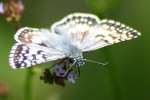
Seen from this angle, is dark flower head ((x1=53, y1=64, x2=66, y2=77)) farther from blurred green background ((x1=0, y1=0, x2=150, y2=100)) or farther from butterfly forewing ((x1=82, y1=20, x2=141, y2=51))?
blurred green background ((x1=0, y1=0, x2=150, y2=100))

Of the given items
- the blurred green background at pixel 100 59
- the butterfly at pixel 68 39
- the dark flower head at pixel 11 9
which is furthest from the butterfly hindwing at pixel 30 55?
the blurred green background at pixel 100 59

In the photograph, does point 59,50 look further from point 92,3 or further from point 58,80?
point 92,3

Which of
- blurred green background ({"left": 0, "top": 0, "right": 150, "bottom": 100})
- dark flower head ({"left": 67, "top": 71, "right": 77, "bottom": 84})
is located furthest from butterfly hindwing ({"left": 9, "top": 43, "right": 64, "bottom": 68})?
blurred green background ({"left": 0, "top": 0, "right": 150, "bottom": 100})

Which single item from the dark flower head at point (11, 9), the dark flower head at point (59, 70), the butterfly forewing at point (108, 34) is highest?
the dark flower head at point (11, 9)

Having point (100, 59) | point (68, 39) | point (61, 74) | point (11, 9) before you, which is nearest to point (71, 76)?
point (61, 74)

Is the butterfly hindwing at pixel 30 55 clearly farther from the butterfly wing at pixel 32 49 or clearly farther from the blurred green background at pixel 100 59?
the blurred green background at pixel 100 59

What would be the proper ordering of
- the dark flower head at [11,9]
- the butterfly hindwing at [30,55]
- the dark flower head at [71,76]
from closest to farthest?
the butterfly hindwing at [30,55]
the dark flower head at [71,76]
the dark flower head at [11,9]
